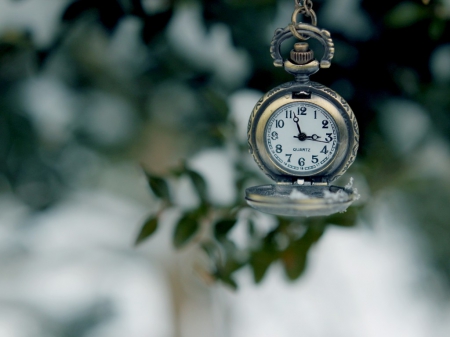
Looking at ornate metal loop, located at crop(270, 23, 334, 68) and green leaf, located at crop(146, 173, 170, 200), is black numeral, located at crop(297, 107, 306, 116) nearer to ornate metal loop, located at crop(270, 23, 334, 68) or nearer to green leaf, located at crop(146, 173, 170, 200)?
ornate metal loop, located at crop(270, 23, 334, 68)

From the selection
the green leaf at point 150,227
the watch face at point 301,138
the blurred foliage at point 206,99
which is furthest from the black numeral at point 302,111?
the green leaf at point 150,227

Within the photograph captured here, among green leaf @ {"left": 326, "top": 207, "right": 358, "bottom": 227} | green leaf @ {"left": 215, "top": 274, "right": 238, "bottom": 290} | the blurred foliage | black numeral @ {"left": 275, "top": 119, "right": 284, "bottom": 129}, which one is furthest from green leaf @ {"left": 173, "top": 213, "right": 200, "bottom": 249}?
black numeral @ {"left": 275, "top": 119, "right": 284, "bottom": 129}

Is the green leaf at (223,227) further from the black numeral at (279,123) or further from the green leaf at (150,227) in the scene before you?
the black numeral at (279,123)

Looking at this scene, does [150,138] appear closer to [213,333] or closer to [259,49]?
[259,49]

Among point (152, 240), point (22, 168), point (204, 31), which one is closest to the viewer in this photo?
point (204, 31)

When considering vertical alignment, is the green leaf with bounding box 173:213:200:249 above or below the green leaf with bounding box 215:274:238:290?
above

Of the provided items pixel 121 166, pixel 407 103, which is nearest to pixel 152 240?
pixel 121 166
